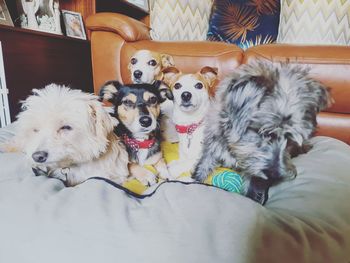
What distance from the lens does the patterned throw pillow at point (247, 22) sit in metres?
2.52

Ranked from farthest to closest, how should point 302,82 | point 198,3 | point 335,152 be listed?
point 198,3 → point 335,152 → point 302,82

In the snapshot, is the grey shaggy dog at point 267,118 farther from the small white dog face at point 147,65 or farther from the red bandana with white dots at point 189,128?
the small white dog face at point 147,65

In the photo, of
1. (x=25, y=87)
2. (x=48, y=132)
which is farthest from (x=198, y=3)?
(x=48, y=132)

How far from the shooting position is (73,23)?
7.99 ft

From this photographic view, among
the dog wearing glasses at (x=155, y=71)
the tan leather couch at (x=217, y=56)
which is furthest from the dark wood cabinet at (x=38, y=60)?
the dog wearing glasses at (x=155, y=71)

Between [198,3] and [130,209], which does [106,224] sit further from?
[198,3]

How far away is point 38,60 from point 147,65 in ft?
2.61

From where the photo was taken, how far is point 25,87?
1935 millimetres

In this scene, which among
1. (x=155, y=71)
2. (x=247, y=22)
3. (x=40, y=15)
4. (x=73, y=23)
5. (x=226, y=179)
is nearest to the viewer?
(x=226, y=179)

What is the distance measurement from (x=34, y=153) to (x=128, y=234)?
A: 1.47ft

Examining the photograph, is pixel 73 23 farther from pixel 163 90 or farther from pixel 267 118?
pixel 267 118

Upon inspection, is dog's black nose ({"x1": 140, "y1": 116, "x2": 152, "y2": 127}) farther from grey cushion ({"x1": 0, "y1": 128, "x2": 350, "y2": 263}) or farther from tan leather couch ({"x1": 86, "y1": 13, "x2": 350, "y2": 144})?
tan leather couch ({"x1": 86, "y1": 13, "x2": 350, "y2": 144})

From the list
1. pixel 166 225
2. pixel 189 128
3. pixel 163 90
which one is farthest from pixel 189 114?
pixel 166 225

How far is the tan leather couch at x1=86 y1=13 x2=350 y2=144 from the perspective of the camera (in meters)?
1.66
